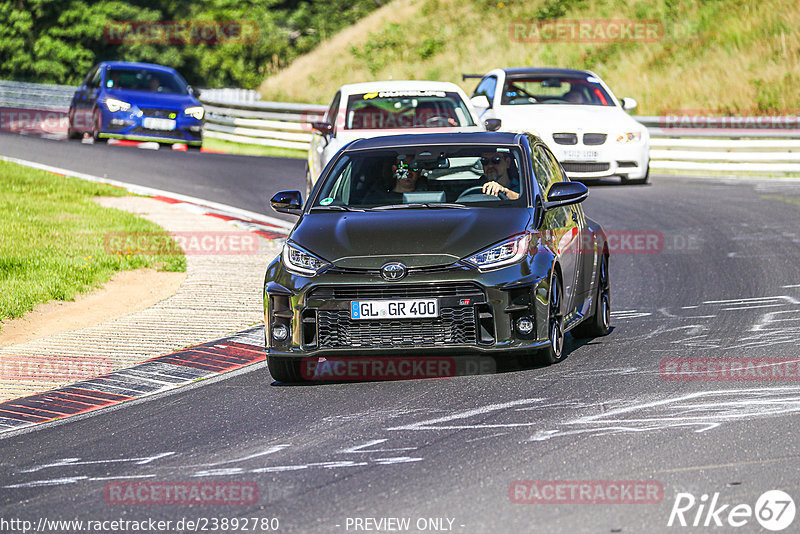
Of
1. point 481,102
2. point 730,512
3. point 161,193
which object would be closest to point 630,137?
point 481,102

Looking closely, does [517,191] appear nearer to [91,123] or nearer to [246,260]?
[246,260]

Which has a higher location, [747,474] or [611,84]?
[747,474]

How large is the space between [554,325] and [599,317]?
1.45 meters

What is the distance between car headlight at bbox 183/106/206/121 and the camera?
27109mm

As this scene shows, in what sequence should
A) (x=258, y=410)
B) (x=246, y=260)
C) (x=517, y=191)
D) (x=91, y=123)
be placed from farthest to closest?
(x=91, y=123)
(x=246, y=260)
(x=517, y=191)
(x=258, y=410)

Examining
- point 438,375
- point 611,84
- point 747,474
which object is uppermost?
point 747,474

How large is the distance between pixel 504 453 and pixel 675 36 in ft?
111

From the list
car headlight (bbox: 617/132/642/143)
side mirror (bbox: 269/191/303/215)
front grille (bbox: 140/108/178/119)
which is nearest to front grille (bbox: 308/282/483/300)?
side mirror (bbox: 269/191/303/215)

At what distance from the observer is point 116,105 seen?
2688 cm

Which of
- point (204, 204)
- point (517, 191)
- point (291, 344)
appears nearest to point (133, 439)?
point (291, 344)

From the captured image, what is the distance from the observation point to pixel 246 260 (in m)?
14.6

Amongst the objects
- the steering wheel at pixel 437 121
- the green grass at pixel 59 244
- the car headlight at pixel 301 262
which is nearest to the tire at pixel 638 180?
the steering wheel at pixel 437 121

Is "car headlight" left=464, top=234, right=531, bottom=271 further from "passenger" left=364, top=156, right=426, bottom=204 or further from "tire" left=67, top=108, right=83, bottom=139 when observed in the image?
"tire" left=67, top=108, right=83, bottom=139

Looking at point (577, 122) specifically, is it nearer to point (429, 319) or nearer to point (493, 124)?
point (493, 124)
